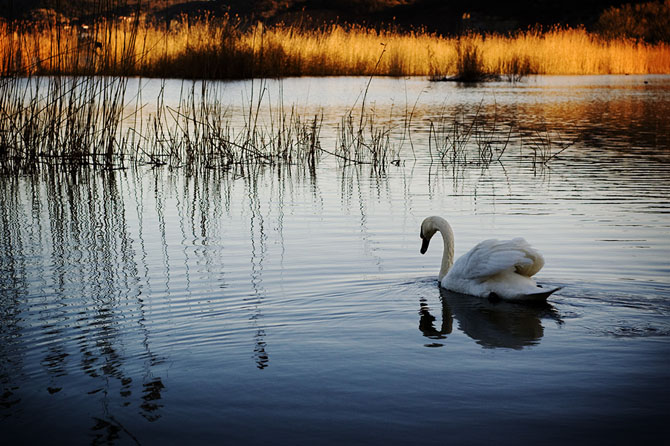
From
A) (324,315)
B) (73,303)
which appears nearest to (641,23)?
(324,315)

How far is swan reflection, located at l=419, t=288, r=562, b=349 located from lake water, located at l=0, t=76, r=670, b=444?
24mm

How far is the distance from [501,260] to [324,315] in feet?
4.02

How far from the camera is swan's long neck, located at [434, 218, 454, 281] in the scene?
21.2 feet

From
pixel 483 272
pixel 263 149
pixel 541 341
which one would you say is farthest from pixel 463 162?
Answer: pixel 541 341

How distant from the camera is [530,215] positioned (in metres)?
8.68

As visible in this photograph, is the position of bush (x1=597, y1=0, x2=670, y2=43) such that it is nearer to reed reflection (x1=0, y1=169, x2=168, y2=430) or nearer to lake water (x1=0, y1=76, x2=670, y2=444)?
lake water (x1=0, y1=76, x2=670, y2=444)

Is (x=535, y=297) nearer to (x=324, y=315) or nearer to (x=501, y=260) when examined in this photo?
(x=501, y=260)

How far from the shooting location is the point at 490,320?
546cm

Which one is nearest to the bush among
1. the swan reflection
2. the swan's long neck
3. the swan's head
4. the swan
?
the swan's head

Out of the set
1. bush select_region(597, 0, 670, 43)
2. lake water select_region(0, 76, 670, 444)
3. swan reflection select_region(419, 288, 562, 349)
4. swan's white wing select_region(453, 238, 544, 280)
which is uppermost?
bush select_region(597, 0, 670, 43)

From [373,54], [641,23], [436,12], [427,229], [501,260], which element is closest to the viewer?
[501,260]

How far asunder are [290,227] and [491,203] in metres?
2.35

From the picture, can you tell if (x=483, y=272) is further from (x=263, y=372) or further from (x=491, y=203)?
(x=491, y=203)

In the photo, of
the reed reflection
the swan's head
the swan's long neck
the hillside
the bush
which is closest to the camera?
the reed reflection
